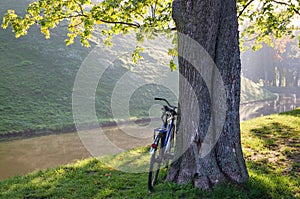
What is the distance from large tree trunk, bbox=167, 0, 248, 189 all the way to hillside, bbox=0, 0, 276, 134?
1604cm

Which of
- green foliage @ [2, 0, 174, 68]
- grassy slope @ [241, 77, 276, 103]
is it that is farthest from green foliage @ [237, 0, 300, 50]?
grassy slope @ [241, 77, 276, 103]

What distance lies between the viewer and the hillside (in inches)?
805

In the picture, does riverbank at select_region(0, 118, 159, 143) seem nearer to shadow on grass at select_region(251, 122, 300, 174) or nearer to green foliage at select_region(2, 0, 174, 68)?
green foliage at select_region(2, 0, 174, 68)

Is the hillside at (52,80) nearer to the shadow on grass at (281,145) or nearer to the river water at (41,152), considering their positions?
the river water at (41,152)

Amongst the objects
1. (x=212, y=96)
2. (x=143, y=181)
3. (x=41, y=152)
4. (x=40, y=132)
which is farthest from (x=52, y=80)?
(x=212, y=96)

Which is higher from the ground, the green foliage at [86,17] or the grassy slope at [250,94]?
the green foliage at [86,17]

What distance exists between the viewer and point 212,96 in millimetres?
4836

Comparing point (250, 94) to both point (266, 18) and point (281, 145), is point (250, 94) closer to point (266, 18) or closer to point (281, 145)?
point (266, 18)

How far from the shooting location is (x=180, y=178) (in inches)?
190

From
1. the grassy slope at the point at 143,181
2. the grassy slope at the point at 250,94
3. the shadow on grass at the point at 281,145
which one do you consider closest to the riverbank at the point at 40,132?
the grassy slope at the point at 143,181

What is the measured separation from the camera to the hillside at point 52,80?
67.1 ft

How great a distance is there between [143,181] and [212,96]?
8.20 feet

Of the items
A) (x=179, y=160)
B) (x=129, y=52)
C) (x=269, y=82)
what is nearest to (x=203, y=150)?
(x=179, y=160)

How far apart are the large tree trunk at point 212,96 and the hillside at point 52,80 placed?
52.6ft
